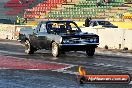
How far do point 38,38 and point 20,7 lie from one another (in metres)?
51.1

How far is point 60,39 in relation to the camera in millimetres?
18688

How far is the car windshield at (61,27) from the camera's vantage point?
64.4 feet

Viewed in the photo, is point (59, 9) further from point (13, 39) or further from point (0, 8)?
point (13, 39)

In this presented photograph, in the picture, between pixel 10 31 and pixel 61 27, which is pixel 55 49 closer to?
pixel 61 27

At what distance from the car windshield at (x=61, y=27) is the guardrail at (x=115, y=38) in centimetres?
497

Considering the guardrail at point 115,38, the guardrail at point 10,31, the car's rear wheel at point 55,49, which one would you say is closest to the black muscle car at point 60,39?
the car's rear wheel at point 55,49

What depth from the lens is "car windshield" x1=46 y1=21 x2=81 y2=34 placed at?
1964 centimetres

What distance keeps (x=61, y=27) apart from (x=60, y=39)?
46.8 inches

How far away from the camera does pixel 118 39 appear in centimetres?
2517

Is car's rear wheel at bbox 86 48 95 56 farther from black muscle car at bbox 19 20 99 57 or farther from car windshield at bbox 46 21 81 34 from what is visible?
car windshield at bbox 46 21 81 34

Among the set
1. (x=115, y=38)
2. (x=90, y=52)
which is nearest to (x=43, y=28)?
(x=90, y=52)

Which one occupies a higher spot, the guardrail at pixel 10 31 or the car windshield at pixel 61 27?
the car windshield at pixel 61 27

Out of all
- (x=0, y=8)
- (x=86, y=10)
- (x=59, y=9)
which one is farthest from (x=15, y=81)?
(x=0, y=8)

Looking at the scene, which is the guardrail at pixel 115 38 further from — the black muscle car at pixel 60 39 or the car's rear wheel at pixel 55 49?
the car's rear wheel at pixel 55 49
